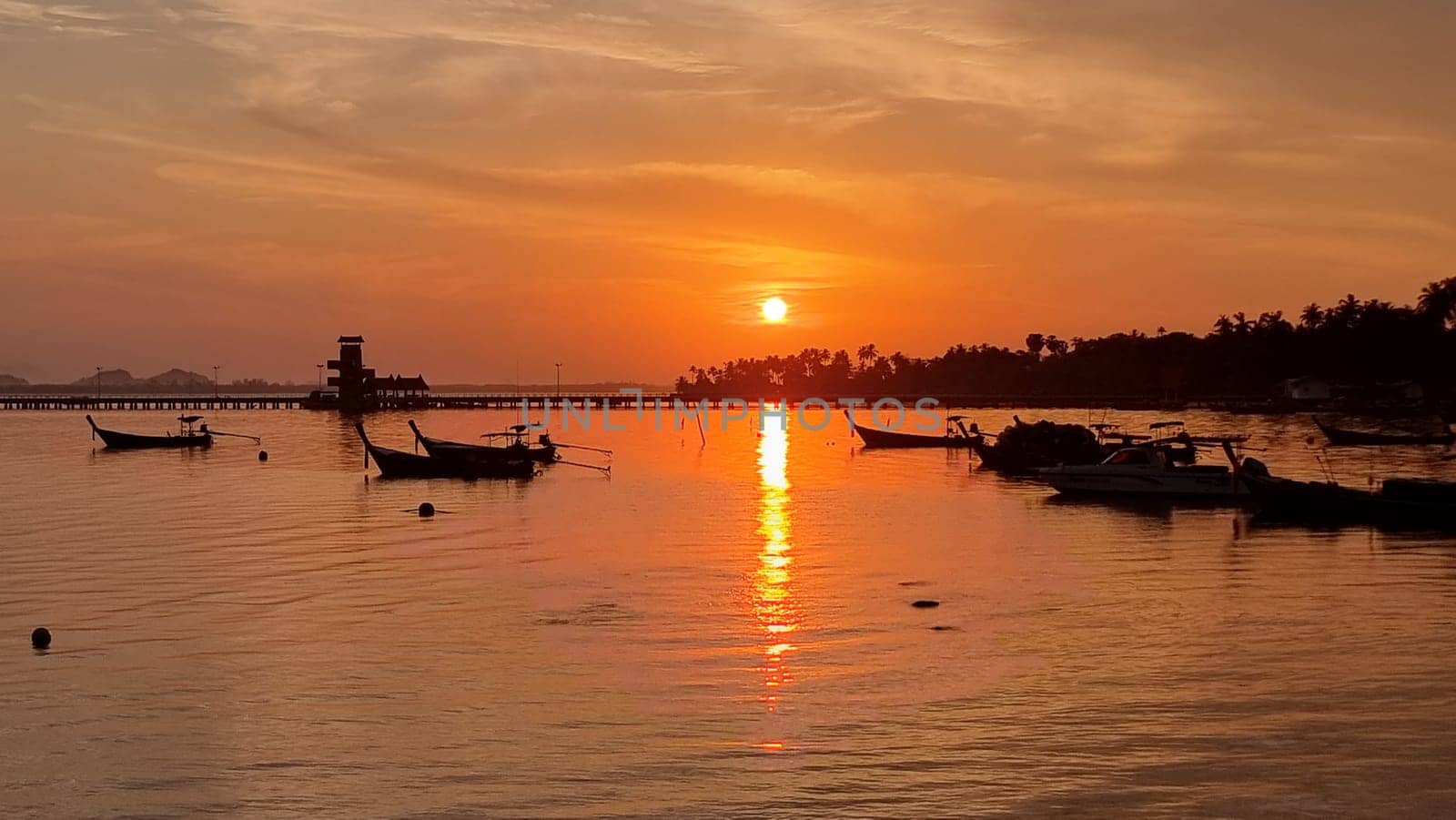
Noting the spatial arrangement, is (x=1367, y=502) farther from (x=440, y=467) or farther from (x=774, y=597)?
(x=440, y=467)

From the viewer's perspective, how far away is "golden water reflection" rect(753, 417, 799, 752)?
69.1 ft

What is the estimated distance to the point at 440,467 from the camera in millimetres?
69500

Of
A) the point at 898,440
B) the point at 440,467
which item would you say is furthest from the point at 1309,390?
the point at 440,467

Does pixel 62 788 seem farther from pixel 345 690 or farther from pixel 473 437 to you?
pixel 473 437

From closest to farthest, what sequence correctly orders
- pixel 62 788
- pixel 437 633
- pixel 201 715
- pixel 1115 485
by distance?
pixel 62 788 < pixel 201 715 < pixel 437 633 < pixel 1115 485

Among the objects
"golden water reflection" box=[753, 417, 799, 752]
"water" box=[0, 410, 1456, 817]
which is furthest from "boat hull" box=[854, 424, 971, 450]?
"water" box=[0, 410, 1456, 817]

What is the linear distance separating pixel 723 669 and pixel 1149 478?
3689 cm

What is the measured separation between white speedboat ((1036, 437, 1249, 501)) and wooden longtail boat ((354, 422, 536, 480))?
88.5 feet

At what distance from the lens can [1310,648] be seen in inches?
926

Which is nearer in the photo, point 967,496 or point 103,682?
point 103,682

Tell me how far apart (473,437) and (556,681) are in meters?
107

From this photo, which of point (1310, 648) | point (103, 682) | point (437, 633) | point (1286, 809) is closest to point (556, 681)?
point (437, 633)

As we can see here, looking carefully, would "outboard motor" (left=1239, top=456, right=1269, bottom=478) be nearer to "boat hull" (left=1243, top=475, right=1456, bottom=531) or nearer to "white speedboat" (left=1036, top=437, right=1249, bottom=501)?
"boat hull" (left=1243, top=475, right=1456, bottom=531)

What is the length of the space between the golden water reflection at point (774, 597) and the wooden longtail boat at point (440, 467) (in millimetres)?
13133
